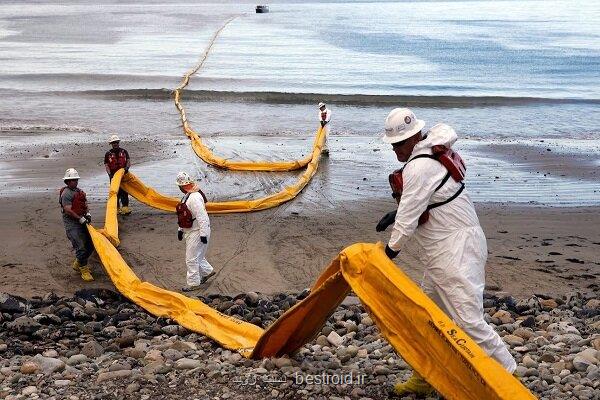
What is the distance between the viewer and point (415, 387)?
6727 millimetres

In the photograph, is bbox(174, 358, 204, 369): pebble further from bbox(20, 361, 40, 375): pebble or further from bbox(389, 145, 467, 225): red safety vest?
bbox(389, 145, 467, 225): red safety vest

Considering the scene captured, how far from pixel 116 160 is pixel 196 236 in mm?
3937

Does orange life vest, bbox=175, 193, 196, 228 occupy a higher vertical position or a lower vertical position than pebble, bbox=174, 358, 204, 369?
lower

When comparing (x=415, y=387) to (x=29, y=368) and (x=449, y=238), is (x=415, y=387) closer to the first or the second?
(x=449, y=238)

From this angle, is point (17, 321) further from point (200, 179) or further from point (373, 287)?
point (200, 179)

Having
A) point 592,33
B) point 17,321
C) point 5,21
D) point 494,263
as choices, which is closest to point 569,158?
point 494,263

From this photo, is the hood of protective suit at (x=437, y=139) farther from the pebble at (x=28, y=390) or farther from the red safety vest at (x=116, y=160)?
the red safety vest at (x=116, y=160)

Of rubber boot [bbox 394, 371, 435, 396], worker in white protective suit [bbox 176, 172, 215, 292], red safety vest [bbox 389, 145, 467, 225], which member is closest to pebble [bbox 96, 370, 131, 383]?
rubber boot [bbox 394, 371, 435, 396]

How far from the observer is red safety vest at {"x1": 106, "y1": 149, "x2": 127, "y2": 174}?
49.6ft

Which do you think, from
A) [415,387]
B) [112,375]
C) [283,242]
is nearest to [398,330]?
[415,387]

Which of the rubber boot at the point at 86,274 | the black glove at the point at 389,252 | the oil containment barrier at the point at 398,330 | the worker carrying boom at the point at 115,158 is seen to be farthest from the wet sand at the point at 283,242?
the black glove at the point at 389,252

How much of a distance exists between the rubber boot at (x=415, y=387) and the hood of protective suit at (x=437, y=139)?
1.82 metres

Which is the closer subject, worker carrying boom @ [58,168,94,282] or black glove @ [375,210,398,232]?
black glove @ [375,210,398,232]

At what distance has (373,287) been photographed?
21.8 ft
